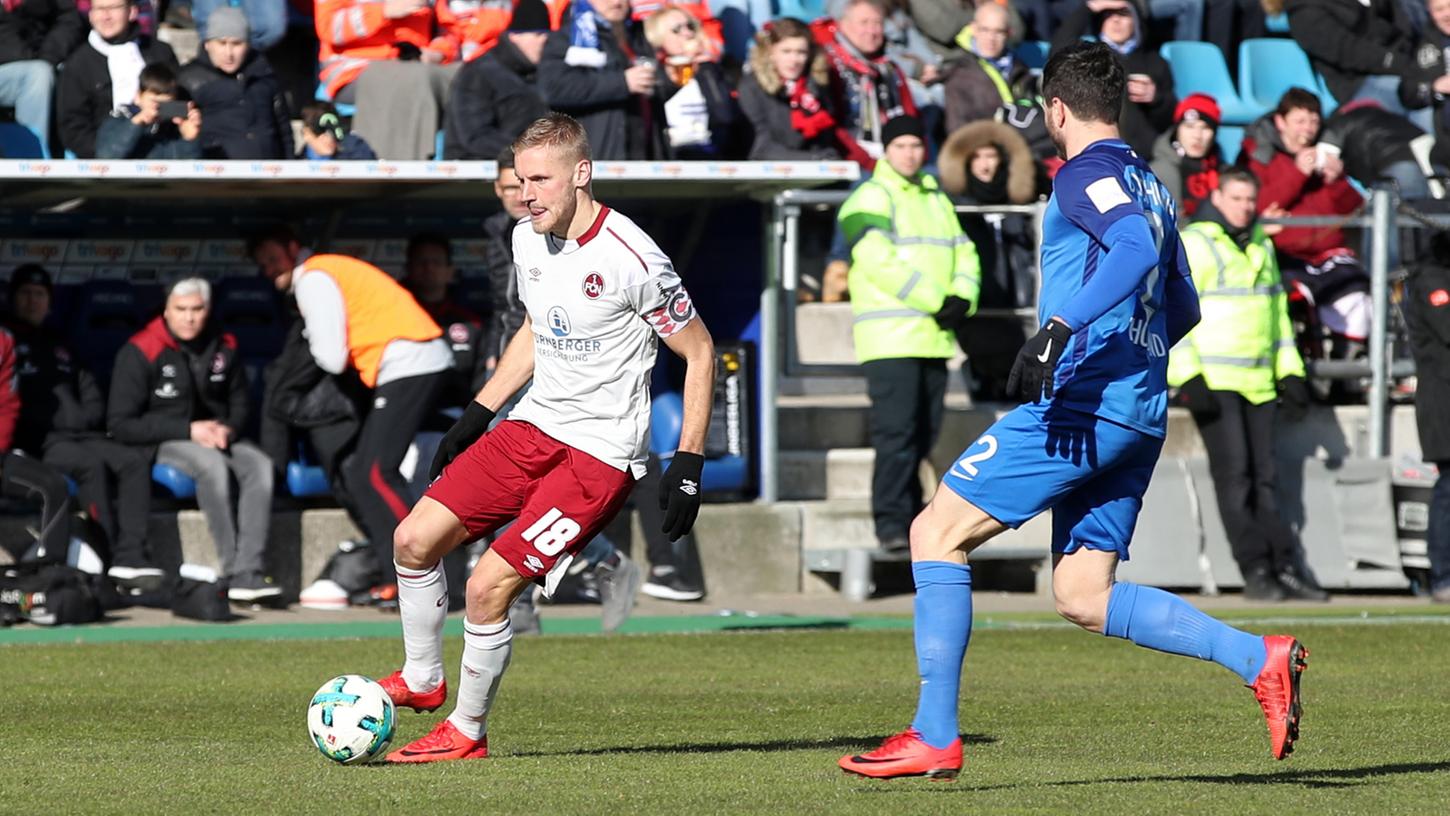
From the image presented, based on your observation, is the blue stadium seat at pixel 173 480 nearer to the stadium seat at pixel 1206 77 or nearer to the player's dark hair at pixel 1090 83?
the player's dark hair at pixel 1090 83

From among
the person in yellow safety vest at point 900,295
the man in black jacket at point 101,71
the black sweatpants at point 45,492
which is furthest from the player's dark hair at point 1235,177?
the black sweatpants at point 45,492

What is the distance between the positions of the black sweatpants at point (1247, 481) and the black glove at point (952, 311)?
1694 mm

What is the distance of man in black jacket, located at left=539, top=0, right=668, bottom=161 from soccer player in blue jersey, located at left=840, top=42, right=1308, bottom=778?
22.9 ft

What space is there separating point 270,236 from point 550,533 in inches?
269

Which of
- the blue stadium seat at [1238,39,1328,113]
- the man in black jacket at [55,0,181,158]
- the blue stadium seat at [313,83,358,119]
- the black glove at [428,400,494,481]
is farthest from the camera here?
the blue stadium seat at [1238,39,1328,113]

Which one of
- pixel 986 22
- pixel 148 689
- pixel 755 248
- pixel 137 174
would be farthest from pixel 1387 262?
pixel 148 689

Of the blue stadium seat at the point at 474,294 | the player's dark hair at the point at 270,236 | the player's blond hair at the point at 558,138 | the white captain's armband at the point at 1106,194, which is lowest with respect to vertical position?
the blue stadium seat at the point at 474,294

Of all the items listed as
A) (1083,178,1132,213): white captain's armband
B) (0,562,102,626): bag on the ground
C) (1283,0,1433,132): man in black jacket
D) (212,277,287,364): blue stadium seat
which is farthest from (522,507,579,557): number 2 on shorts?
(1283,0,1433,132): man in black jacket

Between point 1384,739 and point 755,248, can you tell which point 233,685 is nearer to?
point 1384,739

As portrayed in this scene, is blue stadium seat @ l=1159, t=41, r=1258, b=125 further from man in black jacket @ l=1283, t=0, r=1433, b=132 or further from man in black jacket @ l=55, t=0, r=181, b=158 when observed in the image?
man in black jacket @ l=55, t=0, r=181, b=158

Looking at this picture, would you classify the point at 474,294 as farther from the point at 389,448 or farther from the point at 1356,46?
the point at 1356,46

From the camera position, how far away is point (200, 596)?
38.9 ft

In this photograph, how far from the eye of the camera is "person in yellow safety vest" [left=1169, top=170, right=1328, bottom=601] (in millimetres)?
13133

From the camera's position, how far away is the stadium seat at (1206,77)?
1766cm
